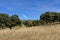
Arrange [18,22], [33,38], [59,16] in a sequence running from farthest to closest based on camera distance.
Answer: [59,16]
[18,22]
[33,38]

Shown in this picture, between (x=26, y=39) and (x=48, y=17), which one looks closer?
(x=26, y=39)

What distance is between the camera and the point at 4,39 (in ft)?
59.4

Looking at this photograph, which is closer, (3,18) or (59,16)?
(3,18)

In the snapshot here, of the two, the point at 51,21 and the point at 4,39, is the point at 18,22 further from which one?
the point at 4,39

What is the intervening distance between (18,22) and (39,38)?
4561cm

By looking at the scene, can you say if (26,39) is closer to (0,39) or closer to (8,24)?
(0,39)

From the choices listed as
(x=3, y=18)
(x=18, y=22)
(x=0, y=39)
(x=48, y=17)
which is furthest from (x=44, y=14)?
(x=0, y=39)

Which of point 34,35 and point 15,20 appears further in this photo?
point 15,20

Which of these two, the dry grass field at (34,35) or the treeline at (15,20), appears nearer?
the dry grass field at (34,35)

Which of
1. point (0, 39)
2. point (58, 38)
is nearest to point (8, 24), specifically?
point (0, 39)

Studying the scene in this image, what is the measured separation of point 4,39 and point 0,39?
46 centimetres

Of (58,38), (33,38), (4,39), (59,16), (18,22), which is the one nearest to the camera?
(58,38)

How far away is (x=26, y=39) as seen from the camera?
16.4 m

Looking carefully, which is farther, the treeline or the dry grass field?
the treeline
